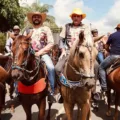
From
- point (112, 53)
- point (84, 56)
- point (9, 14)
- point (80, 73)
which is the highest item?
point (9, 14)

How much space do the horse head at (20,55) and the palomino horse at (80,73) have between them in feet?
2.88

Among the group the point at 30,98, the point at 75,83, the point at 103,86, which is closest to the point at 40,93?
the point at 30,98

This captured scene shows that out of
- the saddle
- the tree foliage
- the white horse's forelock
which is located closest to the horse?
the white horse's forelock

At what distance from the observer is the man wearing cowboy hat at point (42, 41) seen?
6352mm

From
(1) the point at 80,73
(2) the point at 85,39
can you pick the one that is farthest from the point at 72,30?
(1) the point at 80,73

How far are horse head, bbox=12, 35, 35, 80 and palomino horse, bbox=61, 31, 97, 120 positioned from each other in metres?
0.88

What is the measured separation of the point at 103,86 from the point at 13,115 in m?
3.02

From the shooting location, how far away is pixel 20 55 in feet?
16.5

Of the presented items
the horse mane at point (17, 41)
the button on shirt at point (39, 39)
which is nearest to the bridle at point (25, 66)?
the horse mane at point (17, 41)

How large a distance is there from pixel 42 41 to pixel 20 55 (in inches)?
61.4

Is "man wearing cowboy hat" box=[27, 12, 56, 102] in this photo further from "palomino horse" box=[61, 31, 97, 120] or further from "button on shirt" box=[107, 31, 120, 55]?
"button on shirt" box=[107, 31, 120, 55]

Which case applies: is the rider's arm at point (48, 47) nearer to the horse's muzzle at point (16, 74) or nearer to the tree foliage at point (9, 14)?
the horse's muzzle at point (16, 74)

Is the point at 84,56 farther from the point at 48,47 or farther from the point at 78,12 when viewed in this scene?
the point at 78,12

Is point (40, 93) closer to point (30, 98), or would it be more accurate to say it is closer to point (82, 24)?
point (30, 98)
